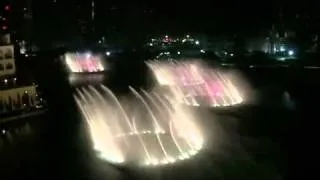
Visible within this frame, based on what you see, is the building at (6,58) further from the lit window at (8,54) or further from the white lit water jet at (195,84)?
the white lit water jet at (195,84)

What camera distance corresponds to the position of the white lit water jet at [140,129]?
2370cm

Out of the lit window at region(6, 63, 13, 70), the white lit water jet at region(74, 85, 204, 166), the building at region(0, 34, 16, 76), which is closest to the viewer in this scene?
the white lit water jet at region(74, 85, 204, 166)

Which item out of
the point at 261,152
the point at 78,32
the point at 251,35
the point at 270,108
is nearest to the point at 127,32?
the point at 78,32

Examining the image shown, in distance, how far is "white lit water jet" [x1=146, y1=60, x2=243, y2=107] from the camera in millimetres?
39062

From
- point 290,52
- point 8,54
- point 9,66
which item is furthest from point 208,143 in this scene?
point 290,52

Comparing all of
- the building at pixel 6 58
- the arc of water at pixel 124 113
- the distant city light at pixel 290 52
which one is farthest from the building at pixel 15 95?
the distant city light at pixel 290 52

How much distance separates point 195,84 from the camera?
4641 centimetres

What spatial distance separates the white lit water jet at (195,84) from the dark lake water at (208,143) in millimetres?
2171

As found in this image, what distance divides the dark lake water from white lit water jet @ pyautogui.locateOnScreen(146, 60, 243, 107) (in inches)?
85.5

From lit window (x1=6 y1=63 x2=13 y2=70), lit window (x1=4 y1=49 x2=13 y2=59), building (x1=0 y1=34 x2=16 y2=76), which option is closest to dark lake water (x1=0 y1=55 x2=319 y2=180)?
building (x1=0 y1=34 x2=16 y2=76)

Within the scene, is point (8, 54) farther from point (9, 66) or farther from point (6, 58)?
point (9, 66)

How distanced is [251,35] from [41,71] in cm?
3060

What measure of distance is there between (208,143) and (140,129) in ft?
14.5

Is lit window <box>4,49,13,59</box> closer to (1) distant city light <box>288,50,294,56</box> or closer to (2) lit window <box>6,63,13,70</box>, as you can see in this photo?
(2) lit window <box>6,63,13,70</box>
